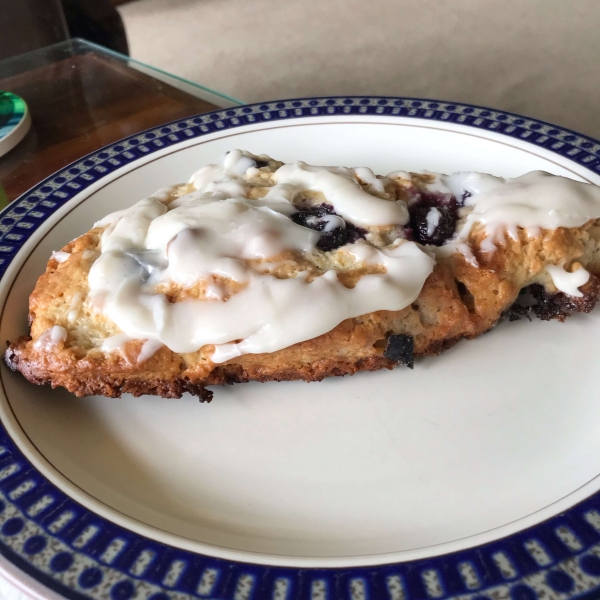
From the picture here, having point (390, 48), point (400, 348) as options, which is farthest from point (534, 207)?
point (390, 48)

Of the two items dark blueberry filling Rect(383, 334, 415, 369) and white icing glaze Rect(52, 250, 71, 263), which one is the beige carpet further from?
white icing glaze Rect(52, 250, 71, 263)

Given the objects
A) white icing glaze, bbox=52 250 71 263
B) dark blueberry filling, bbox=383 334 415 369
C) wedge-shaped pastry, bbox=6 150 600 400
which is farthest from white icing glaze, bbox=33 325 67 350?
dark blueberry filling, bbox=383 334 415 369

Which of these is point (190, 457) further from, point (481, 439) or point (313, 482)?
point (481, 439)

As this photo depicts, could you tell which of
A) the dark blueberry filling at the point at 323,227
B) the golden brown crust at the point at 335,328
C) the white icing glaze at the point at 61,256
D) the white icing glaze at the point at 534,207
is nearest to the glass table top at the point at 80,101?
the white icing glaze at the point at 61,256

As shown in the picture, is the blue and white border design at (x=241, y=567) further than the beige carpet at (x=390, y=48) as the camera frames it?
No

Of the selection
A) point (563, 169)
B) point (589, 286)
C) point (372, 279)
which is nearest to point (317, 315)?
point (372, 279)

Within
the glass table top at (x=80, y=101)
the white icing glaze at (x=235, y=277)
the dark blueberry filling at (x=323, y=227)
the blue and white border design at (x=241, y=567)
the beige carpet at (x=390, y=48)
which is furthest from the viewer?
the beige carpet at (x=390, y=48)

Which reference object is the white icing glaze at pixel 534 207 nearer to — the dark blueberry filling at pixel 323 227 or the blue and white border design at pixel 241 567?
the dark blueberry filling at pixel 323 227
